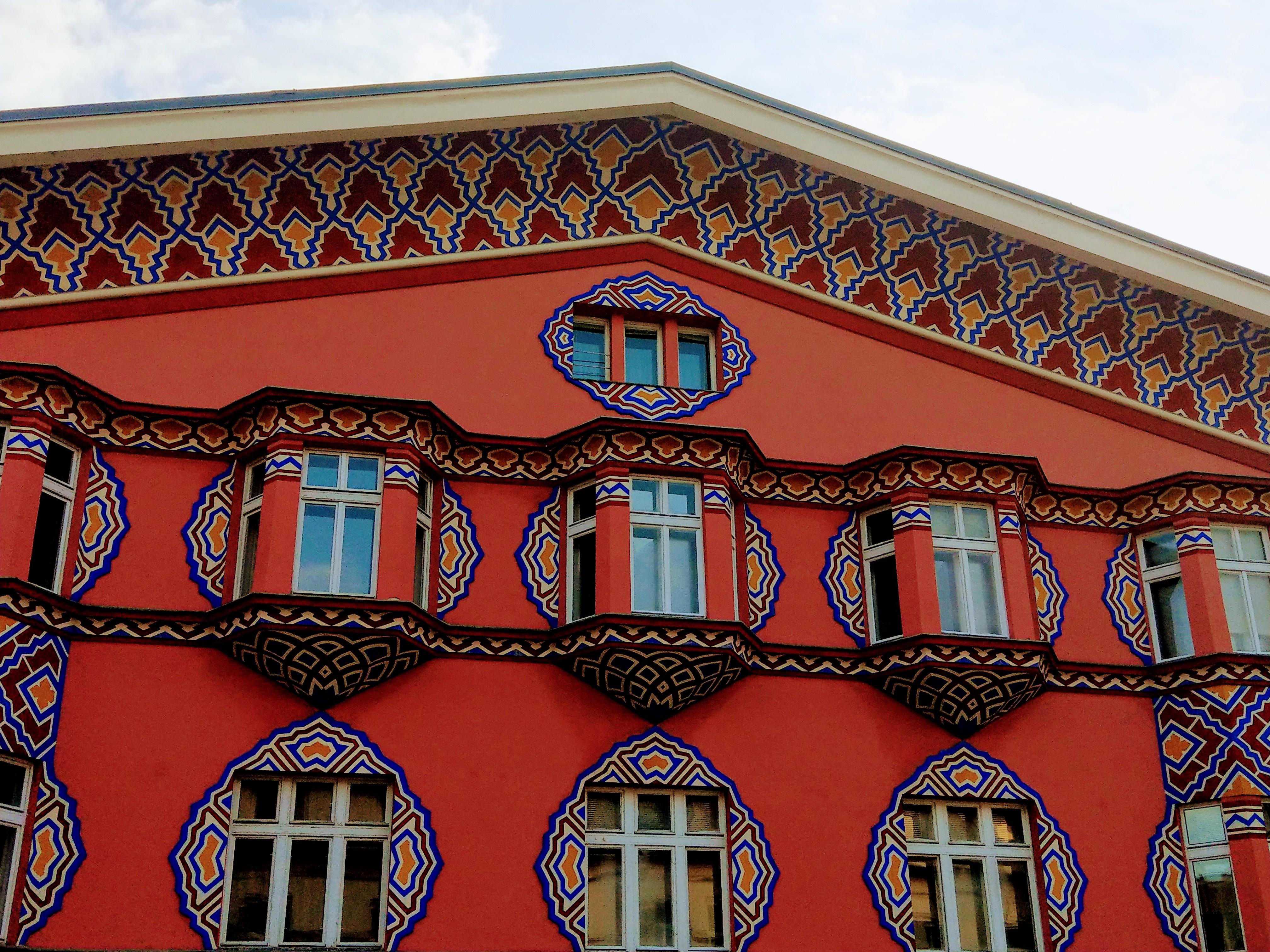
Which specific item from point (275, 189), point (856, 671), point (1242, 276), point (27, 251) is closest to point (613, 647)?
point (856, 671)

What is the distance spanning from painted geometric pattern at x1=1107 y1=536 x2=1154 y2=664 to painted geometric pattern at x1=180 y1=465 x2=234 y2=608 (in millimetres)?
9438

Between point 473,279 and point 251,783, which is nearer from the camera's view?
point 251,783

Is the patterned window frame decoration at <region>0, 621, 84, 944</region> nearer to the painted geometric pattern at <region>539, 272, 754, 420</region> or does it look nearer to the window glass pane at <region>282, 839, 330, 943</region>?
the window glass pane at <region>282, 839, 330, 943</region>

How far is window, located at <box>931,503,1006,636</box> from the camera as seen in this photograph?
1602cm

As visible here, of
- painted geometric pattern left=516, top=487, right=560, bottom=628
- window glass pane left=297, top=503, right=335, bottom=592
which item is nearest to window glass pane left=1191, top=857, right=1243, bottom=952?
painted geometric pattern left=516, top=487, right=560, bottom=628

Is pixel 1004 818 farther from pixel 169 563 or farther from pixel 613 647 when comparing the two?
pixel 169 563

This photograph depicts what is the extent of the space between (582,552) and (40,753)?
596cm

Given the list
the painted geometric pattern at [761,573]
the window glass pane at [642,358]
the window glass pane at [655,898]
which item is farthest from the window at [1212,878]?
the window glass pane at [642,358]

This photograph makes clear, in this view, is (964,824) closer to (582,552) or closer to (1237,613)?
(1237,613)

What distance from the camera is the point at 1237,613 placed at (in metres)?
16.9

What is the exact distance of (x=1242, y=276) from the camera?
60.6ft

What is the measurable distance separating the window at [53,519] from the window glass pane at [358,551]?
2.85 meters

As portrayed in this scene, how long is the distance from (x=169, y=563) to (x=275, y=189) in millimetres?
4866

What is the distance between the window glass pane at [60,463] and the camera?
48.3 ft
